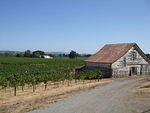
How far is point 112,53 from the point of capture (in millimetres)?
45156

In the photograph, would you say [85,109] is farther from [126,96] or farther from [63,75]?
[63,75]

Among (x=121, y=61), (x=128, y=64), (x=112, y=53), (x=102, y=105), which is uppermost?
(x=112, y=53)

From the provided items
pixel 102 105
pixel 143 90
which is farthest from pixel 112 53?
pixel 102 105

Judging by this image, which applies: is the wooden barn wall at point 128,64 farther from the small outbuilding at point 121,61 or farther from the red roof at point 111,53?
the red roof at point 111,53

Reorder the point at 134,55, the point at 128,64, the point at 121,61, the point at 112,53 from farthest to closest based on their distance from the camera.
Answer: the point at 112,53 < the point at 134,55 < the point at 128,64 < the point at 121,61

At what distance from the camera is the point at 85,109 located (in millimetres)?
16812

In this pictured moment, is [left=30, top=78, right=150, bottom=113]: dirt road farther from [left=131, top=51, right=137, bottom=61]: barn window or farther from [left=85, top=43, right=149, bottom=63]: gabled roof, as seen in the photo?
[left=131, top=51, right=137, bottom=61]: barn window

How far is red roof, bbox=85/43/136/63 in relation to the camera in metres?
42.8

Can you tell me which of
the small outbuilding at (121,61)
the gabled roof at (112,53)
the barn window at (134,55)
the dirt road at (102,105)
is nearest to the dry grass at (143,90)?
the dirt road at (102,105)

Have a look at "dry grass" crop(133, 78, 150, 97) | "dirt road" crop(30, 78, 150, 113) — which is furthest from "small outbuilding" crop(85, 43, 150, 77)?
"dirt road" crop(30, 78, 150, 113)

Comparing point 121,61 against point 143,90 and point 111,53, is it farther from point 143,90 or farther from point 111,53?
point 143,90

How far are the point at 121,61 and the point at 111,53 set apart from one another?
3521 mm

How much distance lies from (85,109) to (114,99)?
461 centimetres

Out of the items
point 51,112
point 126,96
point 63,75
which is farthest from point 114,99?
point 63,75
